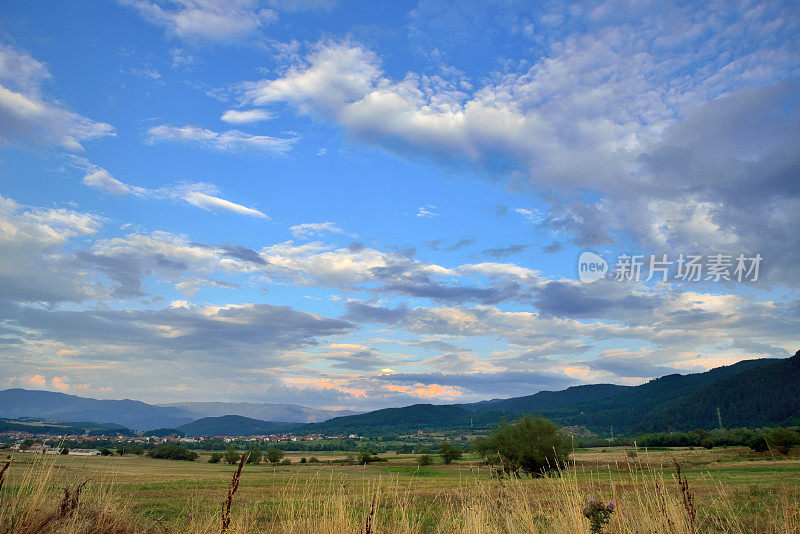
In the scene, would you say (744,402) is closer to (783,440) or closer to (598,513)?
(783,440)

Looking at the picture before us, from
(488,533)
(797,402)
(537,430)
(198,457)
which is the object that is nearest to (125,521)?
(488,533)

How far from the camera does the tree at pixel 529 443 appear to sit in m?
51.3

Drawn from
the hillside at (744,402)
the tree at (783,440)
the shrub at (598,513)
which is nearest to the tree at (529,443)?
the tree at (783,440)

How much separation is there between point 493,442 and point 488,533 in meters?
53.2

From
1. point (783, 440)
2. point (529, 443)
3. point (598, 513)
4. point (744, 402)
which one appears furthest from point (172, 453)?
point (744, 402)

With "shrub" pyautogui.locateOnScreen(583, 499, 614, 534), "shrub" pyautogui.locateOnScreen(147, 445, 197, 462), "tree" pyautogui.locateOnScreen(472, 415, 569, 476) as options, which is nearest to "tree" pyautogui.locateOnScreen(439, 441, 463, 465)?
"tree" pyautogui.locateOnScreen(472, 415, 569, 476)

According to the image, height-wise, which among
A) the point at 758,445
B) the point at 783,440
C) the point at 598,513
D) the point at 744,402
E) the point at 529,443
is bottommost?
the point at 758,445

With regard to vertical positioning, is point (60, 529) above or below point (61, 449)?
below

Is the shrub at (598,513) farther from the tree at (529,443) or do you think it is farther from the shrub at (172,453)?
the shrub at (172,453)

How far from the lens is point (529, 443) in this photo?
52875mm

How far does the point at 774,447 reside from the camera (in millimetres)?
56375

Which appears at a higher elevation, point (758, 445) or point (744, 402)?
point (744, 402)

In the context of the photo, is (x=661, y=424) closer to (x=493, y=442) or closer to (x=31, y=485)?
(x=493, y=442)

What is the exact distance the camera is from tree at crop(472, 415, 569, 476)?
5131 cm
